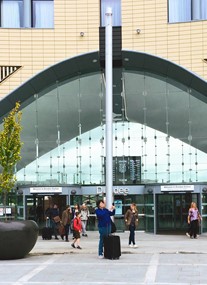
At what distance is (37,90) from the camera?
3219 cm

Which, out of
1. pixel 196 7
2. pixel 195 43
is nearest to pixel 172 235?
pixel 195 43

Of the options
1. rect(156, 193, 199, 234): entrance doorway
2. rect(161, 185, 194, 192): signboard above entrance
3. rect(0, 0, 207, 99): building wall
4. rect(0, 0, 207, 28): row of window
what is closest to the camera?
rect(161, 185, 194, 192): signboard above entrance

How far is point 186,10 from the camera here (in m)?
31.4

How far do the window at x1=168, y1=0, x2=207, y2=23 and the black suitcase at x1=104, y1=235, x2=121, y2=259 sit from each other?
1717 centimetres

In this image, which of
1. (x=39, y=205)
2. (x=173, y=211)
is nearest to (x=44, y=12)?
(x=39, y=205)

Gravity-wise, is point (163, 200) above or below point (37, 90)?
below

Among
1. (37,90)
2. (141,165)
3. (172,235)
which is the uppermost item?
(37,90)

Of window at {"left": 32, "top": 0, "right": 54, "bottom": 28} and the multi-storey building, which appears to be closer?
the multi-storey building

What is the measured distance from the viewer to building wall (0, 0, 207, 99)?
30484mm

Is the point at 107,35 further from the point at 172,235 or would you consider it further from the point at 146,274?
the point at 172,235

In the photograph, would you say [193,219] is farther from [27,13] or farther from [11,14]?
[11,14]

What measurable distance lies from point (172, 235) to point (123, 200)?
14.3ft

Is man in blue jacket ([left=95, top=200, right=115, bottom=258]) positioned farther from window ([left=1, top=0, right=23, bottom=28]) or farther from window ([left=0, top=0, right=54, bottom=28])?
window ([left=1, top=0, right=23, bottom=28])

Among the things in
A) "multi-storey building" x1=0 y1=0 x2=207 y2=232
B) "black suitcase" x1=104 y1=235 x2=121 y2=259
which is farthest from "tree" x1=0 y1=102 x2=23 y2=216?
"multi-storey building" x1=0 y1=0 x2=207 y2=232
